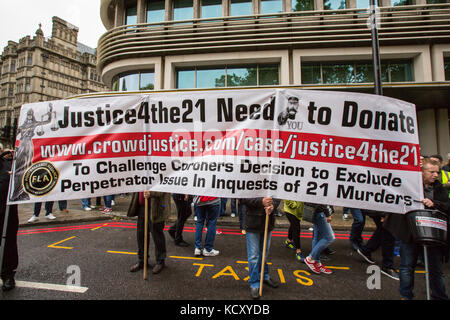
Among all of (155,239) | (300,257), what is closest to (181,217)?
(155,239)

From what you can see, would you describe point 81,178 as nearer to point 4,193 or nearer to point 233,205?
point 4,193

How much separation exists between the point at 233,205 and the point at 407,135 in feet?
17.7

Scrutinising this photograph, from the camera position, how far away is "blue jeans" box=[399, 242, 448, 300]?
2498 mm

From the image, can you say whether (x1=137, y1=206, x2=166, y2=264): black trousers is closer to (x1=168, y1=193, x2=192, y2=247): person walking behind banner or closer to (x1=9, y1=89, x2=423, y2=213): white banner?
(x1=9, y1=89, x2=423, y2=213): white banner


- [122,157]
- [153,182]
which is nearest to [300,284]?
[153,182]

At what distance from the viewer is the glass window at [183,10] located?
44.2 ft

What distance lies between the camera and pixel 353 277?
11.2 ft

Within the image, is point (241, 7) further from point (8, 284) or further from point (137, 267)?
point (8, 284)

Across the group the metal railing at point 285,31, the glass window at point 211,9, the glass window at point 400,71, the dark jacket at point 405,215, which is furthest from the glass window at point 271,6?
the dark jacket at point 405,215

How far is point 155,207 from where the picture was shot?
12.0 feet

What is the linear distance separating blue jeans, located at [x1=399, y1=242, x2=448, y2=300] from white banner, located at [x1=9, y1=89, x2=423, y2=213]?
0.51 m

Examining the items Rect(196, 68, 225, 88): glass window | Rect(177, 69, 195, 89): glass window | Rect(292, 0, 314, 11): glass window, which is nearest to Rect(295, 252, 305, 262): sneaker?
Rect(196, 68, 225, 88): glass window

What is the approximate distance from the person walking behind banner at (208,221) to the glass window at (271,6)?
13.0 m
